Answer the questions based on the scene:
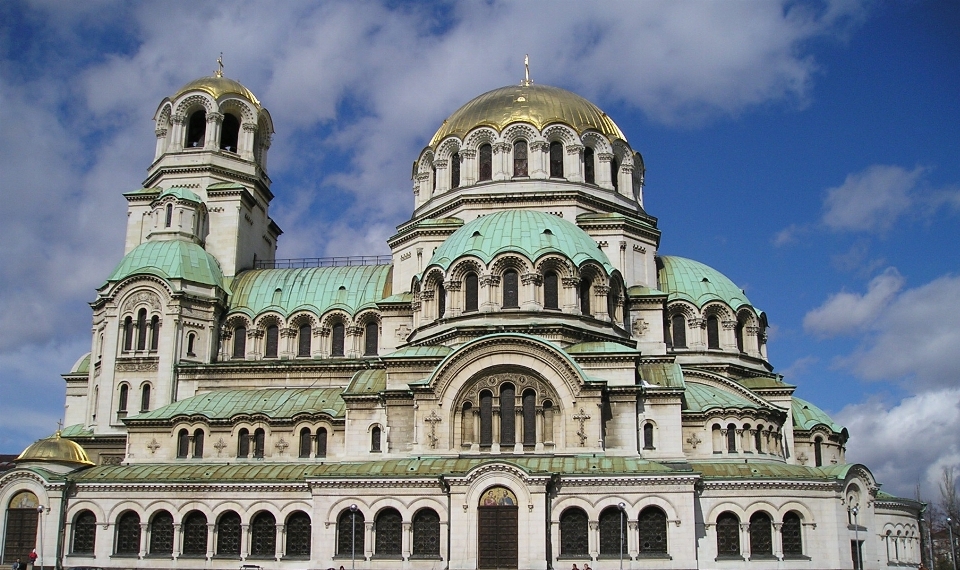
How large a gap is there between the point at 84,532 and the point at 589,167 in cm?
2632

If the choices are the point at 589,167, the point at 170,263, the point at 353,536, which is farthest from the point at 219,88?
the point at 353,536

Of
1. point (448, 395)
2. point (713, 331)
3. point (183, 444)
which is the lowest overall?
point (183, 444)

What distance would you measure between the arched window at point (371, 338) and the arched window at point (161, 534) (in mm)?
11327

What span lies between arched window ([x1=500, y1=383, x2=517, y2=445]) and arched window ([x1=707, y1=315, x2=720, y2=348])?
41.6 feet

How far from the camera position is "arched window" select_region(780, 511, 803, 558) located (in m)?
33.6

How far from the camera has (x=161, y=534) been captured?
36.7 meters

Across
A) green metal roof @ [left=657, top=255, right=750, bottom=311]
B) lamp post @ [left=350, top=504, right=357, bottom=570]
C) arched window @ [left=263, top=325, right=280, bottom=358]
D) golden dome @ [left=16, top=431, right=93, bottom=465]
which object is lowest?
lamp post @ [left=350, top=504, right=357, bottom=570]

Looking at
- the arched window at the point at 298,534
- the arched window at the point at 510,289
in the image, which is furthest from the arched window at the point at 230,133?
the arched window at the point at 298,534

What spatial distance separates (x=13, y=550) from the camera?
37.1 meters

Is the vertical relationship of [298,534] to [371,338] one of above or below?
below

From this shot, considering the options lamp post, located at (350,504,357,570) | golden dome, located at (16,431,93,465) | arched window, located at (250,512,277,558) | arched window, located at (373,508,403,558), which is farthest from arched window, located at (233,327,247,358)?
arched window, located at (373,508,403,558)

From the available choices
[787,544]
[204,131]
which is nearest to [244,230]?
[204,131]

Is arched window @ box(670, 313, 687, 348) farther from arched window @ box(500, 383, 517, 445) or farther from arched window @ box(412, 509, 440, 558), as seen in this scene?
arched window @ box(412, 509, 440, 558)

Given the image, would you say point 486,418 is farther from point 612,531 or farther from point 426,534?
point 612,531
